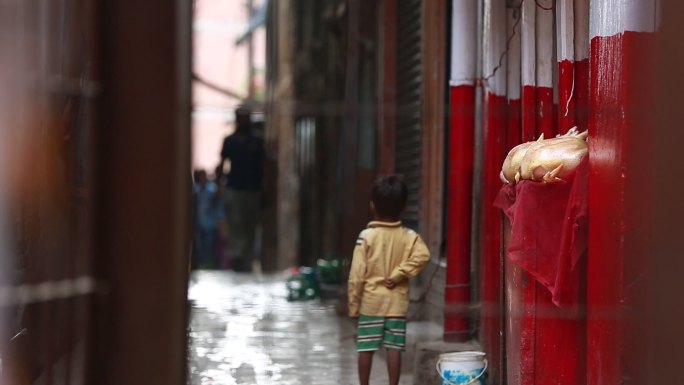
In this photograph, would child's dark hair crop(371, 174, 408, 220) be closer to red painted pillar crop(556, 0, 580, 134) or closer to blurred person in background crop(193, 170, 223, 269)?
red painted pillar crop(556, 0, 580, 134)

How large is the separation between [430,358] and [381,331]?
10.4 inches

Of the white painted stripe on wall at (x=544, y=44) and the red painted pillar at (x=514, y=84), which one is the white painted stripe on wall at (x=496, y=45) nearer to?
the red painted pillar at (x=514, y=84)

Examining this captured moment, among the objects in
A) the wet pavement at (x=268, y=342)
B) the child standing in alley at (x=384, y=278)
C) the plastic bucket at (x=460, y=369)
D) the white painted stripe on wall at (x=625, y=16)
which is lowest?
the wet pavement at (x=268, y=342)

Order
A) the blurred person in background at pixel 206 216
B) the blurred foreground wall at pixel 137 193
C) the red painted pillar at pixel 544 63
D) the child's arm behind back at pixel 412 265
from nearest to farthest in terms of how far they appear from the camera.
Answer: the blurred foreground wall at pixel 137 193, the red painted pillar at pixel 544 63, the child's arm behind back at pixel 412 265, the blurred person in background at pixel 206 216

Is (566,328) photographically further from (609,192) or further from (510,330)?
(609,192)

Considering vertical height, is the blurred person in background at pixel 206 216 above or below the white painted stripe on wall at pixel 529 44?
below

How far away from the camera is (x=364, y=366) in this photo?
4.14 metres

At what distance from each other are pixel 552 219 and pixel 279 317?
4098 millimetres

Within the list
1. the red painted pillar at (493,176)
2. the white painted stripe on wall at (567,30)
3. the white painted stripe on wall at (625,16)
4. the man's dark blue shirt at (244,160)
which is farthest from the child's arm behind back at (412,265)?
the man's dark blue shirt at (244,160)

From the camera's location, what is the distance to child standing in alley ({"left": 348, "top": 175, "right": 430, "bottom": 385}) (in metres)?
4.13

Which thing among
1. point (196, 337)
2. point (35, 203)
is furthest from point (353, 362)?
point (35, 203)

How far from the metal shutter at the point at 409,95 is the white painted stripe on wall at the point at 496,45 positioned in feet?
6.57

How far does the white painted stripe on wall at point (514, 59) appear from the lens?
3893mm

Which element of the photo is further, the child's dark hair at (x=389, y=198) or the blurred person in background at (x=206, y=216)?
the blurred person in background at (x=206, y=216)
